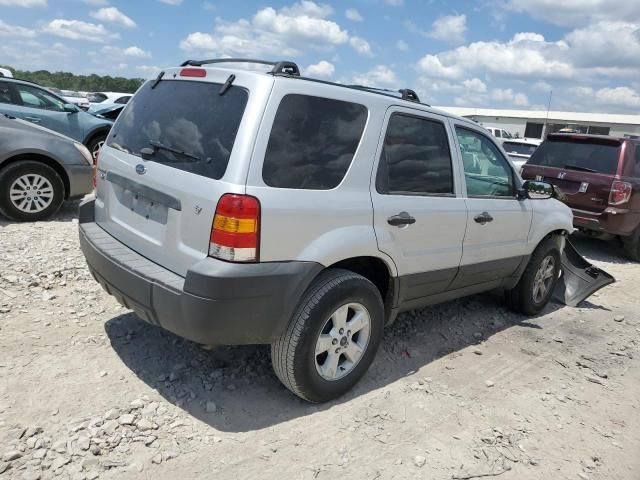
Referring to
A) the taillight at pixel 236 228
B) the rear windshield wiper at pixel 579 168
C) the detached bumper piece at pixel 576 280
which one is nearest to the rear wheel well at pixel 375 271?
the taillight at pixel 236 228

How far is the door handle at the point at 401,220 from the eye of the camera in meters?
3.32

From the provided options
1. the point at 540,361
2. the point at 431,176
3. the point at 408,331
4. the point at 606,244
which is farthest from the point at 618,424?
the point at 606,244

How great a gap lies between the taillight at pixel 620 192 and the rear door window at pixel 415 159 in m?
4.78

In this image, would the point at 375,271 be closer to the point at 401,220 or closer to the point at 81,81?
the point at 401,220

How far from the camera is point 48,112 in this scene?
8.89 metres

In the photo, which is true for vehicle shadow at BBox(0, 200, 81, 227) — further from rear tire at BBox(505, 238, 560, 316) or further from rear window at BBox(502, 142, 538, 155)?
rear window at BBox(502, 142, 538, 155)

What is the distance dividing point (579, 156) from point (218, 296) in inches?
278

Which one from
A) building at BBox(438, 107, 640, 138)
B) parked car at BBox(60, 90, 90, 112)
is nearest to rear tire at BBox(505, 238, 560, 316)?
parked car at BBox(60, 90, 90, 112)

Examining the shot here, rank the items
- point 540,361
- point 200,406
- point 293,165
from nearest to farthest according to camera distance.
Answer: point 293,165 < point 200,406 < point 540,361

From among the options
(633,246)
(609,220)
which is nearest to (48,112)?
(609,220)

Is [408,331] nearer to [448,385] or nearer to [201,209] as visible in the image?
[448,385]

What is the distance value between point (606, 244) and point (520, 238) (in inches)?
226

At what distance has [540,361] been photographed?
4305 mm

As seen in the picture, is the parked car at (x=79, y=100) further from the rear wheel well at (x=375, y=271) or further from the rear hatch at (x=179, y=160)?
the rear wheel well at (x=375, y=271)
